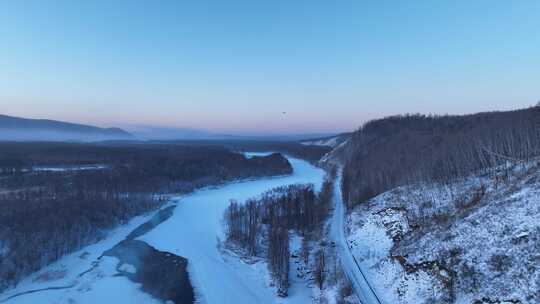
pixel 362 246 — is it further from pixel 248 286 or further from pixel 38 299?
pixel 38 299

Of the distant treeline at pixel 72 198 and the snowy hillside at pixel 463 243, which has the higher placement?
the snowy hillside at pixel 463 243

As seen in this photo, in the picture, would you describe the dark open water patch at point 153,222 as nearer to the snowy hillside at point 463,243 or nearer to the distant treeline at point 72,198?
the distant treeline at point 72,198

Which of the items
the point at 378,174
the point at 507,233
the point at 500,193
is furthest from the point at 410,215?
the point at 378,174

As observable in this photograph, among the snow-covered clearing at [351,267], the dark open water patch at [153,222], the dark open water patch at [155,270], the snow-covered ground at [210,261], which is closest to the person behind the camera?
the snow-covered clearing at [351,267]

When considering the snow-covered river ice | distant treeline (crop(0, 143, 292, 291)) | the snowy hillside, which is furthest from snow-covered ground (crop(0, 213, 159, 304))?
the snowy hillside

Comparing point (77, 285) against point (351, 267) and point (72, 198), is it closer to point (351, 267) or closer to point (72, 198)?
point (351, 267)

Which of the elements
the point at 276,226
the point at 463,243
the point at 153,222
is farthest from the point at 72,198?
the point at 463,243

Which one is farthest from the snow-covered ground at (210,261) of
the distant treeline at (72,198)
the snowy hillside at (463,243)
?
the distant treeline at (72,198)
